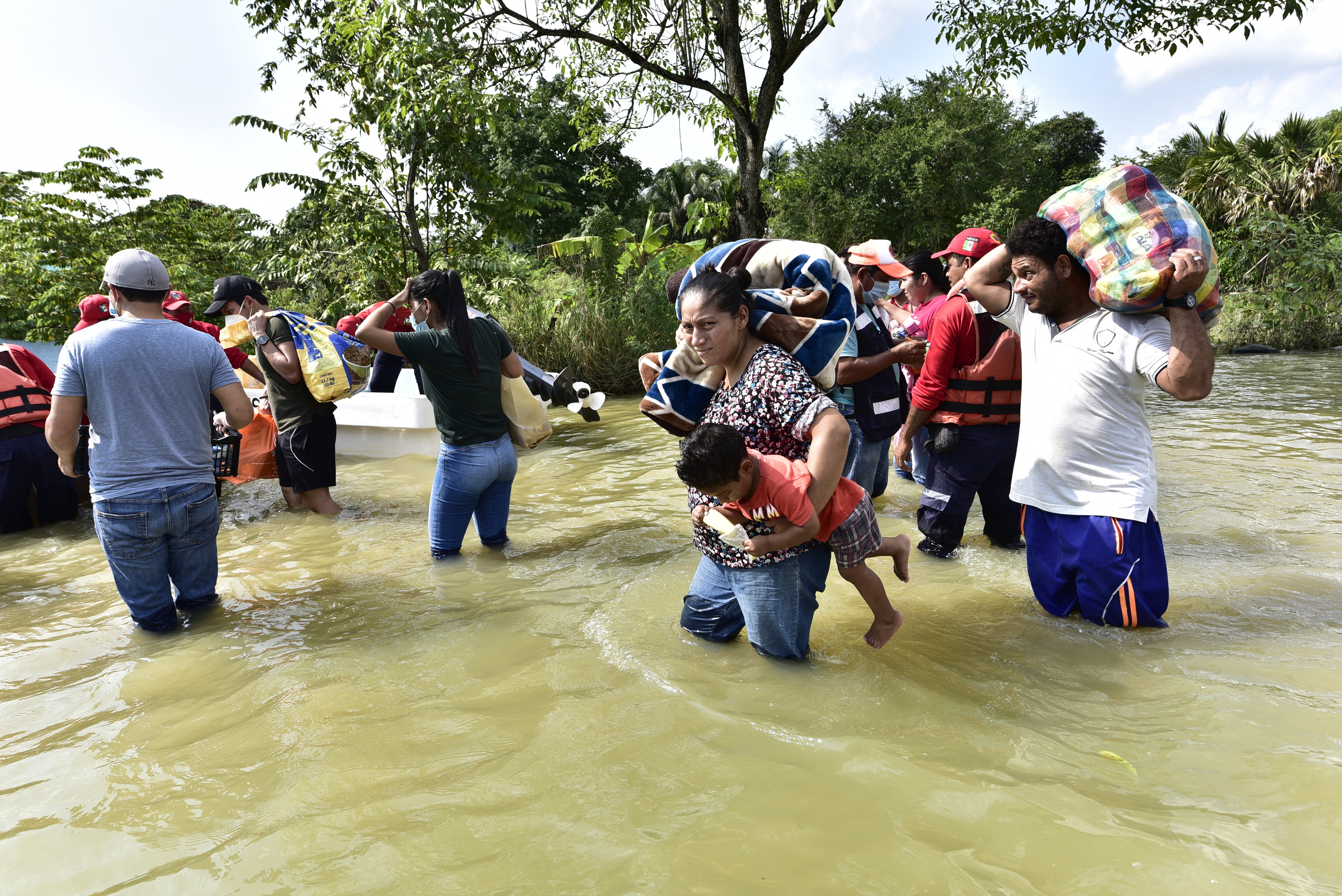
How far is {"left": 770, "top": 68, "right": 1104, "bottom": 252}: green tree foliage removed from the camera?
2802 cm

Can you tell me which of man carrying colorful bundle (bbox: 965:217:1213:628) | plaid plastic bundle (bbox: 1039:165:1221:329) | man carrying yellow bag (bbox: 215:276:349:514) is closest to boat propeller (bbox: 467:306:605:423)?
man carrying yellow bag (bbox: 215:276:349:514)

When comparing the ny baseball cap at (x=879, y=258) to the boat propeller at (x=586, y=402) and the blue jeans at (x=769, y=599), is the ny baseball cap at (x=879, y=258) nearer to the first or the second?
the boat propeller at (x=586, y=402)

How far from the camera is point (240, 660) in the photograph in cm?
383

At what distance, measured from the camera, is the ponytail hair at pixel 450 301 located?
4.52 meters

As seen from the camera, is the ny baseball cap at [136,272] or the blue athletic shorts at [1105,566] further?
the ny baseball cap at [136,272]

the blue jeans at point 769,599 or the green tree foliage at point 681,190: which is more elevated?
the green tree foliage at point 681,190

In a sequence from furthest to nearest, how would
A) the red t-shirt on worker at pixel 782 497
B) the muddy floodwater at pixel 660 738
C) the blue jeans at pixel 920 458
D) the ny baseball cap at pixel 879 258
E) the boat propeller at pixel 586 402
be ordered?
the boat propeller at pixel 586 402 < the ny baseball cap at pixel 879 258 < the blue jeans at pixel 920 458 < the red t-shirt on worker at pixel 782 497 < the muddy floodwater at pixel 660 738

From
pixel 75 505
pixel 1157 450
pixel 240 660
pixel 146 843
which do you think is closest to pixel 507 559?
pixel 240 660

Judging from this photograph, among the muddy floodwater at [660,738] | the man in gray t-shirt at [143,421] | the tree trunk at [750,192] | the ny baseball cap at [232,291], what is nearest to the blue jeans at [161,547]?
the man in gray t-shirt at [143,421]

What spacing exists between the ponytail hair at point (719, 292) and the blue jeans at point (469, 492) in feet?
7.74

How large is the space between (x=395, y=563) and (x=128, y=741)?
7.70 ft

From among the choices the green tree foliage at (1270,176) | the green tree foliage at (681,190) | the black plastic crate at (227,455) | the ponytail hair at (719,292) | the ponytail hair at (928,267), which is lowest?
the black plastic crate at (227,455)

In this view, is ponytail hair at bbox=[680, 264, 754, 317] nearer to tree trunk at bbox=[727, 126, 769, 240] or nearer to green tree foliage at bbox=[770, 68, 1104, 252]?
tree trunk at bbox=[727, 126, 769, 240]

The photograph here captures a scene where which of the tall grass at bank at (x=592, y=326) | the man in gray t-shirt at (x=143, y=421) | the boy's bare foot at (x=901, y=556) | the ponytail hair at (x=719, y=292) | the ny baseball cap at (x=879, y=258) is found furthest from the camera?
A: the tall grass at bank at (x=592, y=326)
